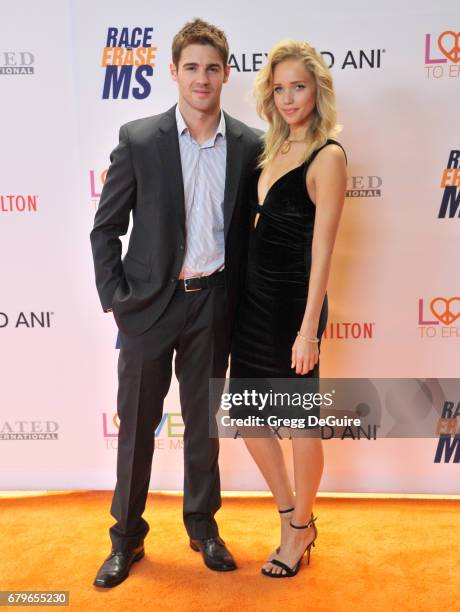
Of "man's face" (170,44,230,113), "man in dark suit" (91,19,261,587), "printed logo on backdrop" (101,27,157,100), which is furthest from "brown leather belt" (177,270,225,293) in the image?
"printed logo on backdrop" (101,27,157,100)

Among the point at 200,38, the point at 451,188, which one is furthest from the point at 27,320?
the point at 451,188

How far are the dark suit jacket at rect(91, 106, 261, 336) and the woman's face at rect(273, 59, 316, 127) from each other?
22 centimetres

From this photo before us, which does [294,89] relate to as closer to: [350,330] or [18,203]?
[350,330]

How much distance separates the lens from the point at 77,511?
3.11 metres

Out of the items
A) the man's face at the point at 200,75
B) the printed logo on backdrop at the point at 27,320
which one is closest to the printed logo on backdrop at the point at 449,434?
the man's face at the point at 200,75

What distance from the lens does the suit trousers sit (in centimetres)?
239

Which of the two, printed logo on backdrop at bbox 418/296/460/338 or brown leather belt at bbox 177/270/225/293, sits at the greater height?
brown leather belt at bbox 177/270/225/293

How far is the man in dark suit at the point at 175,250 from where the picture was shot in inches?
89.8

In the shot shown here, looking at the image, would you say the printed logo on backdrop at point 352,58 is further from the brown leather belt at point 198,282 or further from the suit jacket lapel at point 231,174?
the brown leather belt at point 198,282

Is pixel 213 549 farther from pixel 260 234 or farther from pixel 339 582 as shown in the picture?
pixel 260 234

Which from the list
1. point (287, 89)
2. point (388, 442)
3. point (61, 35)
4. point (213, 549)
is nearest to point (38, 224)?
point (61, 35)

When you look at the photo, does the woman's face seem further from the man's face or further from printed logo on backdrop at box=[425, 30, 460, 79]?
printed logo on backdrop at box=[425, 30, 460, 79]

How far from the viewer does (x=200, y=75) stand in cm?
221

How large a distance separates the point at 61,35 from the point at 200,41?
3.24 ft
